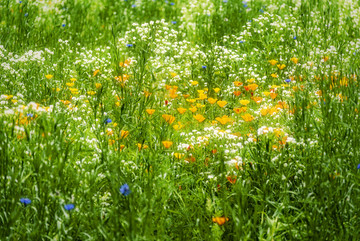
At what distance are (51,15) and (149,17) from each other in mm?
1474

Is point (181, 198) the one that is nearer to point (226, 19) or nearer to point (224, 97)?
point (224, 97)

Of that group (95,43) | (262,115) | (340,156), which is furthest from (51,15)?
(340,156)

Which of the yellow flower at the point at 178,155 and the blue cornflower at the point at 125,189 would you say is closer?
the blue cornflower at the point at 125,189

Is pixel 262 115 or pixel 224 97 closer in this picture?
pixel 262 115

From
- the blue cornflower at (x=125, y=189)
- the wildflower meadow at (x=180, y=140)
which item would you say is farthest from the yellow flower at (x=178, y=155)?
Result: the blue cornflower at (x=125, y=189)

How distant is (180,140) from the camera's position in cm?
377

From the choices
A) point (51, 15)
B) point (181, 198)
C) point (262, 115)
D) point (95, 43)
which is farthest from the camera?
point (51, 15)

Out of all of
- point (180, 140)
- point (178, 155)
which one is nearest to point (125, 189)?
point (178, 155)

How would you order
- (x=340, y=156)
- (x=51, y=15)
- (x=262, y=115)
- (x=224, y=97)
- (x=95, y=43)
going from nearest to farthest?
(x=340, y=156) < (x=262, y=115) < (x=224, y=97) < (x=95, y=43) < (x=51, y=15)

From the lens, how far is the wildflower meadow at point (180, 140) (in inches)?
98.8

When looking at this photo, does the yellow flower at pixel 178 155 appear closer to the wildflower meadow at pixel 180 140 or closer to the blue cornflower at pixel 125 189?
the wildflower meadow at pixel 180 140

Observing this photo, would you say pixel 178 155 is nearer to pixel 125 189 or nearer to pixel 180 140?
pixel 180 140

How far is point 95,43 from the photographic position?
607cm

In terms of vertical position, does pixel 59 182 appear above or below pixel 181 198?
above
